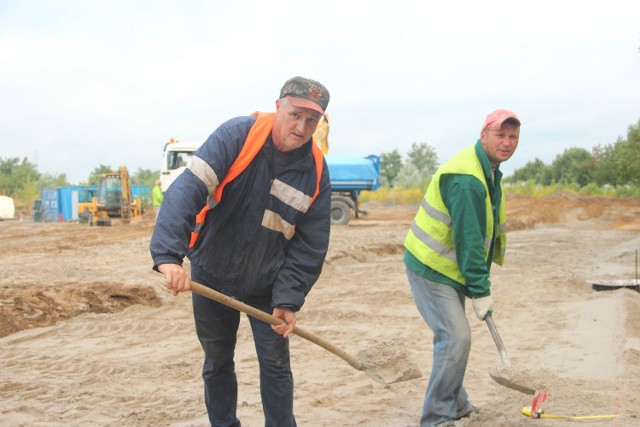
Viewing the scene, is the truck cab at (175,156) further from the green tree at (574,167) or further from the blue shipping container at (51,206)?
the green tree at (574,167)

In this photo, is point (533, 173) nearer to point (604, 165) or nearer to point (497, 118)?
point (604, 165)

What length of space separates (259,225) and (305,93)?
2.14 feet

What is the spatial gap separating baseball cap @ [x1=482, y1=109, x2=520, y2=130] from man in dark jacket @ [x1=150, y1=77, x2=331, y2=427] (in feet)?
3.07

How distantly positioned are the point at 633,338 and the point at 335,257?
6.96m

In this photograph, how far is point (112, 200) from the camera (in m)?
24.5

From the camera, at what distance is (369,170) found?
21.2 m

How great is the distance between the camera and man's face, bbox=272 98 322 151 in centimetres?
307

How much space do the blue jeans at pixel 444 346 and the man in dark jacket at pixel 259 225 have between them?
27.4 inches

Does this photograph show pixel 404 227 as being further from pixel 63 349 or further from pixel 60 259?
pixel 63 349

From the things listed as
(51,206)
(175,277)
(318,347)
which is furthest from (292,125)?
(51,206)

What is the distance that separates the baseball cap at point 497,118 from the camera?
137 inches

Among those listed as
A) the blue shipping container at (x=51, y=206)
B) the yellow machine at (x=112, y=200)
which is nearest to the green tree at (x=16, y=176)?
the blue shipping container at (x=51, y=206)

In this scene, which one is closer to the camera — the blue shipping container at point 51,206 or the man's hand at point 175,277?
the man's hand at point 175,277

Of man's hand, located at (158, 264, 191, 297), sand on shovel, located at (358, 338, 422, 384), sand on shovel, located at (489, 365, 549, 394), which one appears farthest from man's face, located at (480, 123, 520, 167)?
man's hand, located at (158, 264, 191, 297)
